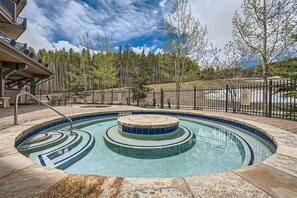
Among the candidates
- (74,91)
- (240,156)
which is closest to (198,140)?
(240,156)

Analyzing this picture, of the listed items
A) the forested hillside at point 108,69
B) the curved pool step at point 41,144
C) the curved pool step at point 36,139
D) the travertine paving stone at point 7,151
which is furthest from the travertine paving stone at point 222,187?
the forested hillside at point 108,69

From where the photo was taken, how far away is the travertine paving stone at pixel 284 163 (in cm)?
177

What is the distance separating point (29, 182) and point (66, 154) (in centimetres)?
193

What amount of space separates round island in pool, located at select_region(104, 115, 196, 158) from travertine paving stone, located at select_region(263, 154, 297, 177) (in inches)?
72.7

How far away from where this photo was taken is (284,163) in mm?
1956

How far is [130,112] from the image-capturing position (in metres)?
8.75

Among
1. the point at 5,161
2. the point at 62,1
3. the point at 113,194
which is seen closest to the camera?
the point at 113,194

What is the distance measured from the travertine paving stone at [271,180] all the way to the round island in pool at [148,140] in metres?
1.88

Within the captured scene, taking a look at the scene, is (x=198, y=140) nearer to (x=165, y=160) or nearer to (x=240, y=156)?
(x=240, y=156)

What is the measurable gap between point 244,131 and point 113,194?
525 cm

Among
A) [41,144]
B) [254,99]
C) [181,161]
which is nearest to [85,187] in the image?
[181,161]

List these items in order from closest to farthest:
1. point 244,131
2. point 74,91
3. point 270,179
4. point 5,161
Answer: point 270,179 → point 5,161 → point 244,131 → point 74,91

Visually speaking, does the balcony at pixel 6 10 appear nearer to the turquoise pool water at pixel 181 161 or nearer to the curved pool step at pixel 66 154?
the curved pool step at pixel 66 154

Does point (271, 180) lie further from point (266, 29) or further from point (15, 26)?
point (15, 26)
